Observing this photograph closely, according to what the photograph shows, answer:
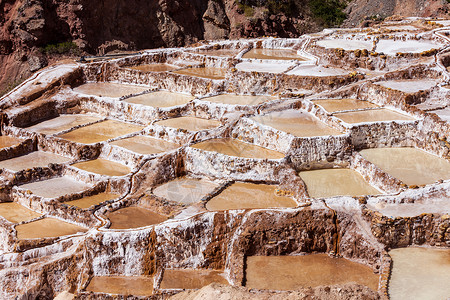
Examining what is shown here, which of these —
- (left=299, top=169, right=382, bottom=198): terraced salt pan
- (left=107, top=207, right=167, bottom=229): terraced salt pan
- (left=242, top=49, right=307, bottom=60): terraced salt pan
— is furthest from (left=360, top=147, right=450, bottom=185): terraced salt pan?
(left=242, top=49, right=307, bottom=60): terraced salt pan

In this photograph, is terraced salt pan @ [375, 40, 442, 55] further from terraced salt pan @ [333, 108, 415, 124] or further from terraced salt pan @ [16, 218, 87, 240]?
terraced salt pan @ [16, 218, 87, 240]

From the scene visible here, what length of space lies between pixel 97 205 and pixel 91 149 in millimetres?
3958

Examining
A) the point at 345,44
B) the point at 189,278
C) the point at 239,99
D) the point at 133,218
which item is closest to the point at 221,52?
the point at 345,44

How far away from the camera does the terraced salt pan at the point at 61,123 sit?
22.7 meters

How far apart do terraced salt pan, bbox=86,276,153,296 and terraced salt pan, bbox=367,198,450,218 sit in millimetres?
5759

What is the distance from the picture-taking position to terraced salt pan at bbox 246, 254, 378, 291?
43.6 ft

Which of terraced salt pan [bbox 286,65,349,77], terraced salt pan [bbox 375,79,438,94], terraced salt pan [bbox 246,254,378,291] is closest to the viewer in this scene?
terraced salt pan [bbox 246,254,378,291]

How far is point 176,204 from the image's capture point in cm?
1605

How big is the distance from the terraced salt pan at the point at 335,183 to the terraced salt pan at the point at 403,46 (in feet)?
29.5

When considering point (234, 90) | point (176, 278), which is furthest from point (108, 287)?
point (234, 90)

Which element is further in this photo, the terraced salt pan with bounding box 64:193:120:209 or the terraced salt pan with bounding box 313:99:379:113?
the terraced salt pan with bounding box 313:99:379:113

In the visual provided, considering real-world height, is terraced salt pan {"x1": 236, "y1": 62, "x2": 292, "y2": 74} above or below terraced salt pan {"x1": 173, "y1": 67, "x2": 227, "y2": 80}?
above

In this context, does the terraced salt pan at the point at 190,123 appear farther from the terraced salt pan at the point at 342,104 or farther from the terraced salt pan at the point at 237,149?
the terraced salt pan at the point at 342,104

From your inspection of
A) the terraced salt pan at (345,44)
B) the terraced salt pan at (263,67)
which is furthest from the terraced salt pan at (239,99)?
the terraced salt pan at (345,44)
